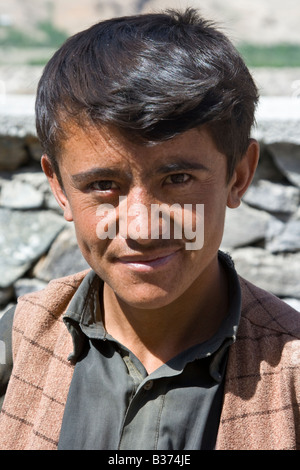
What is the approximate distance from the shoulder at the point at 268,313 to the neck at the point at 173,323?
5 cm

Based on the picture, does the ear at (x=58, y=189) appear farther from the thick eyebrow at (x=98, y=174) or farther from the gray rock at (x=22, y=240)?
the gray rock at (x=22, y=240)

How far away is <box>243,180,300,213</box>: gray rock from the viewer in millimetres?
2428

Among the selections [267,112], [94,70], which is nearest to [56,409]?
[94,70]

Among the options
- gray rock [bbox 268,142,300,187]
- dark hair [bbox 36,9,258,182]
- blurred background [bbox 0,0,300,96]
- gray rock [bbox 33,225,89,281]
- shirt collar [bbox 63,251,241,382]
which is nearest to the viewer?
dark hair [bbox 36,9,258,182]

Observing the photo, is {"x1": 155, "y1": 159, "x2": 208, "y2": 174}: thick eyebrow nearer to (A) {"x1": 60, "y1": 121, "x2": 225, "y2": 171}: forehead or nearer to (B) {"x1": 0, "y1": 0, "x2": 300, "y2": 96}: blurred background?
(A) {"x1": 60, "y1": 121, "x2": 225, "y2": 171}: forehead

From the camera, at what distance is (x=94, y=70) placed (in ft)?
4.23

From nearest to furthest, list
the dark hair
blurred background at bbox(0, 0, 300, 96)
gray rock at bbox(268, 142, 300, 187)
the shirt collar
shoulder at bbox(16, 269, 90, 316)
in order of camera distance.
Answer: the dark hair → the shirt collar → shoulder at bbox(16, 269, 90, 316) → gray rock at bbox(268, 142, 300, 187) → blurred background at bbox(0, 0, 300, 96)

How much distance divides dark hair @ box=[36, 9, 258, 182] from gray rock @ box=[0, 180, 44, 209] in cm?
117

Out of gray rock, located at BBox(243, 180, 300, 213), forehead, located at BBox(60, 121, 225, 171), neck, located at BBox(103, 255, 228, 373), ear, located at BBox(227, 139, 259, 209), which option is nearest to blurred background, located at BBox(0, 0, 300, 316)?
gray rock, located at BBox(243, 180, 300, 213)

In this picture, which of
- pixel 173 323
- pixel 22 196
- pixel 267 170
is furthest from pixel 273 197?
pixel 173 323

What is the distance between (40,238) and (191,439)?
1.43 meters

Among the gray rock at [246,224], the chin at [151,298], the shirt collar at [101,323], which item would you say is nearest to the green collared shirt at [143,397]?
the shirt collar at [101,323]

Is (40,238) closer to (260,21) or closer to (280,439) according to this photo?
(280,439)

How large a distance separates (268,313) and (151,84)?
1.83 ft
